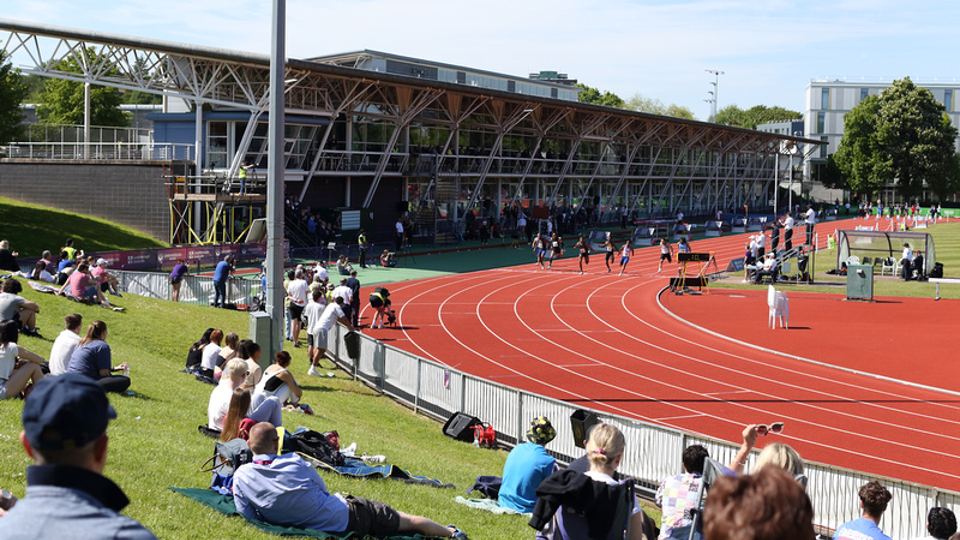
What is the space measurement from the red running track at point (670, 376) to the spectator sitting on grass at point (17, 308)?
9.79 meters

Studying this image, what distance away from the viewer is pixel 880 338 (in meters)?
29.2

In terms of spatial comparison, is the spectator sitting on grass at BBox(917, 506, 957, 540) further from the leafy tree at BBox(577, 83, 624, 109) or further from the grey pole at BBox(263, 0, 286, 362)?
the leafy tree at BBox(577, 83, 624, 109)

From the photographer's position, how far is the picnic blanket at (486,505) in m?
10.1

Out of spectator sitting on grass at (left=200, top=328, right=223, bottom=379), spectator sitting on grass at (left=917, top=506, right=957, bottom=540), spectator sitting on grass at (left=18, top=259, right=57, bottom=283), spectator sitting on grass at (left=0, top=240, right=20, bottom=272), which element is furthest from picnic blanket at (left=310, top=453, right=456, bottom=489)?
spectator sitting on grass at (left=0, top=240, right=20, bottom=272)

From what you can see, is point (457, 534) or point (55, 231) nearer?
point (457, 534)

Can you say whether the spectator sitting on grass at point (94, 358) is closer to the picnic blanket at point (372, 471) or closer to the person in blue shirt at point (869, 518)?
the picnic blanket at point (372, 471)

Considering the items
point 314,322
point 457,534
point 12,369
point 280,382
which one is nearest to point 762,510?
point 457,534

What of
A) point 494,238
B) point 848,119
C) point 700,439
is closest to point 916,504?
point 700,439

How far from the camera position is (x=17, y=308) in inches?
637

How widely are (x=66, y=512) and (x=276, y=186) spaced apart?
14.8 meters

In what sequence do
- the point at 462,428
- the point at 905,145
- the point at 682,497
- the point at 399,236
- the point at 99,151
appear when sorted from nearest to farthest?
the point at 682,497 < the point at 462,428 < the point at 99,151 < the point at 399,236 < the point at 905,145

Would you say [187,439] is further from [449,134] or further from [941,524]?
[449,134]

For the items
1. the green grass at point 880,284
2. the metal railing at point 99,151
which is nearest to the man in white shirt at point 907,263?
the green grass at point 880,284

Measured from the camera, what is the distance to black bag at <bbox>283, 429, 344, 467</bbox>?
34.9 feet
